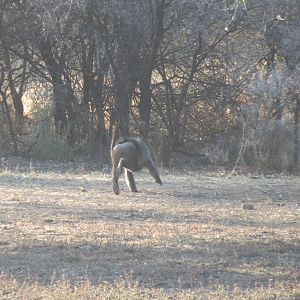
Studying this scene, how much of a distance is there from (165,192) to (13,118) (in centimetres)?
985

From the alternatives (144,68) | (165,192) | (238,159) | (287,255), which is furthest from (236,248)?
(144,68)

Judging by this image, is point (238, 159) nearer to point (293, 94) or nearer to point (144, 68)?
point (293, 94)

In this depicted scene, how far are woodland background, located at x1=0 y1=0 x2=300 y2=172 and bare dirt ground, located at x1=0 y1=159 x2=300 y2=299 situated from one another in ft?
18.2

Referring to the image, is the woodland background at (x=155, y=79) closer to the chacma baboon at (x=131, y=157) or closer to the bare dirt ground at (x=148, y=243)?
the bare dirt ground at (x=148, y=243)

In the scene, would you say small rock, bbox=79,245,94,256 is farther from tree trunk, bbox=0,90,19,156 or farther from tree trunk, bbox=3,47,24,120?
tree trunk, bbox=3,47,24,120

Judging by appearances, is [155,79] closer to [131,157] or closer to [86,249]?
[131,157]

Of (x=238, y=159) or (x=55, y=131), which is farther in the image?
(x=55, y=131)

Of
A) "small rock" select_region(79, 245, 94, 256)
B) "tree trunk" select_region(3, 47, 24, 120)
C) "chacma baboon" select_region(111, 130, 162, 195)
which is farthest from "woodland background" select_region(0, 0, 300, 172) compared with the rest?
"small rock" select_region(79, 245, 94, 256)

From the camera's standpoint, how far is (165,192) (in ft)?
47.1

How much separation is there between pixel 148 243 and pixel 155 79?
13.8 m

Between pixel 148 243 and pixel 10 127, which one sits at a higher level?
pixel 10 127

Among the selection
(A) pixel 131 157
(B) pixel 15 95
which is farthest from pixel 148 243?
(B) pixel 15 95

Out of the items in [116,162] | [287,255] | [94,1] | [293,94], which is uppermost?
[94,1]

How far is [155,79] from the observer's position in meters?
22.5
